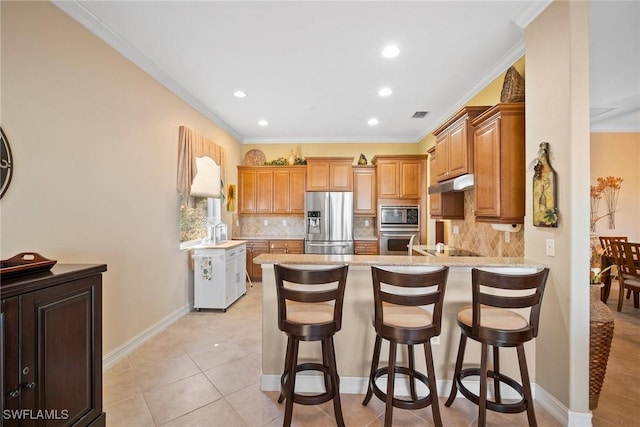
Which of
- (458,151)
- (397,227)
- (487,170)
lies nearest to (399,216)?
(397,227)

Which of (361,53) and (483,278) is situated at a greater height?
(361,53)

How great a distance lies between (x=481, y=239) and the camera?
3256 millimetres

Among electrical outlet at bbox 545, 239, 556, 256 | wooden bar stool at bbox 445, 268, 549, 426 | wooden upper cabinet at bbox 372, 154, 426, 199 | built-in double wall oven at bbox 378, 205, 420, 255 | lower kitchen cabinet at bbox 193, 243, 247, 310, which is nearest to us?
wooden bar stool at bbox 445, 268, 549, 426

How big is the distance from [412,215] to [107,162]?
482cm

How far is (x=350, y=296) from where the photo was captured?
2.23m

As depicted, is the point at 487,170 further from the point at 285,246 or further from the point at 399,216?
the point at 285,246

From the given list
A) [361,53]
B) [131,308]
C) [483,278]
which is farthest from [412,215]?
[131,308]

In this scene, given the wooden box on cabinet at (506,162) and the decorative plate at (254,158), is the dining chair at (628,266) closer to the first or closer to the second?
the wooden box on cabinet at (506,162)

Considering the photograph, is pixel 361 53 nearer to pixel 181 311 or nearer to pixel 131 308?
pixel 131 308

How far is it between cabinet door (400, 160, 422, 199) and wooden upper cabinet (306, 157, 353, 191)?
1.04m

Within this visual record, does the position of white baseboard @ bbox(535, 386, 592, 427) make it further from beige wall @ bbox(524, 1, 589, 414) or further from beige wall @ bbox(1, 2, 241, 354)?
beige wall @ bbox(1, 2, 241, 354)

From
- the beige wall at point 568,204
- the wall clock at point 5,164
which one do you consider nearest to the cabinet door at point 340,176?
the beige wall at point 568,204

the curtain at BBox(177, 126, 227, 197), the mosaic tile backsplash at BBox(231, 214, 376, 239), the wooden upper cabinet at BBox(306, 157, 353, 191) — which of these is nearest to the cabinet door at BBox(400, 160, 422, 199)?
the wooden upper cabinet at BBox(306, 157, 353, 191)

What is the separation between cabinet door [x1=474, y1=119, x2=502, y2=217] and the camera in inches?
93.4
